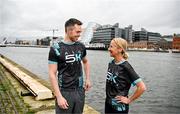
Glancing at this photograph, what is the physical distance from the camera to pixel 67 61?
4.20 meters

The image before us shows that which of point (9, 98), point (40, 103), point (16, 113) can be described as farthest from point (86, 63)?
point (9, 98)

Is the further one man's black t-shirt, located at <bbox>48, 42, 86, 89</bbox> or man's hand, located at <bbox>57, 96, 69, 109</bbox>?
man's black t-shirt, located at <bbox>48, 42, 86, 89</bbox>

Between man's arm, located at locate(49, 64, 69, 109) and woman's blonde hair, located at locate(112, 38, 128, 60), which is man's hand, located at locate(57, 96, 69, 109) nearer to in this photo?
man's arm, located at locate(49, 64, 69, 109)

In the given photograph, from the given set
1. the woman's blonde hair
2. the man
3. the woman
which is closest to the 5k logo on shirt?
the man

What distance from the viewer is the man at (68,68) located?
416 cm

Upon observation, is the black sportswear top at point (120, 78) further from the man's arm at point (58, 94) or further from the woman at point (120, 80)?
the man's arm at point (58, 94)

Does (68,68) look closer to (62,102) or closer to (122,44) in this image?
(62,102)

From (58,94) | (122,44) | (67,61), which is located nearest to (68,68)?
(67,61)

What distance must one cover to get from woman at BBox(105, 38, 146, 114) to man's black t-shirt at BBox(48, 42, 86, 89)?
21.3 inches

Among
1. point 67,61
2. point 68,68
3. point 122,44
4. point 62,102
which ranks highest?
point 122,44

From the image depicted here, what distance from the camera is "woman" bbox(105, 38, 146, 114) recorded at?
4102 mm

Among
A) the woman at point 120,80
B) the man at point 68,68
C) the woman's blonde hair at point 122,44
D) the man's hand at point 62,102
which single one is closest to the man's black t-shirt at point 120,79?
the woman at point 120,80

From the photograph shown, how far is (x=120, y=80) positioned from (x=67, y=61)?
2.97ft

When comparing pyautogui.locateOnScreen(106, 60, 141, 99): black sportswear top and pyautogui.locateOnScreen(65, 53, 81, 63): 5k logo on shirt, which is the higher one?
pyautogui.locateOnScreen(65, 53, 81, 63): 5k logo on shirt
